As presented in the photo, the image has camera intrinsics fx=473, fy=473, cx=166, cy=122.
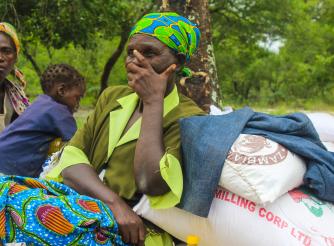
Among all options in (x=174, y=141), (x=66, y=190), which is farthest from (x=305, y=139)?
(x=66, y=190)

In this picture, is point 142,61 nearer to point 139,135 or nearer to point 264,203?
point 139,135

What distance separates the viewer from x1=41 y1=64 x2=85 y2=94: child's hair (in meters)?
3.09

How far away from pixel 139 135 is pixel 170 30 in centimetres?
47

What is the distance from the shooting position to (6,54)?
3330 mm

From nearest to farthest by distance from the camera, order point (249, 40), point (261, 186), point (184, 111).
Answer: point (261, 186) < point (184, 111) < point (249, 40)

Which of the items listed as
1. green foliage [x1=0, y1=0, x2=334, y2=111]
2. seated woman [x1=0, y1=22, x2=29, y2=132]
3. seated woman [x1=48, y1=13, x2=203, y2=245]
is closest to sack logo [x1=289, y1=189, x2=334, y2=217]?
seated woman [x1=48, y1=13, x2=203, y2=245]

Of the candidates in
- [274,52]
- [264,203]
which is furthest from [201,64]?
[274,52]

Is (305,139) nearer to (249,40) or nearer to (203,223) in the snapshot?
(203,223)

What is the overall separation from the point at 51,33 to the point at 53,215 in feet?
26.3

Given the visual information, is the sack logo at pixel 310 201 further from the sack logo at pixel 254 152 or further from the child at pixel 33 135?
the child at pixel 33 135

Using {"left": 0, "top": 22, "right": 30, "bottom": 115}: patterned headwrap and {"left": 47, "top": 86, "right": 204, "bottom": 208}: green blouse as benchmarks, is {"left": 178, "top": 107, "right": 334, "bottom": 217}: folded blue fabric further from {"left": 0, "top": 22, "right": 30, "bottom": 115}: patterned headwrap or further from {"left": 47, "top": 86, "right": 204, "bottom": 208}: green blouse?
{"left": 0, "top": 22, "right": 30, "bottom": 115}: patterned headwrap

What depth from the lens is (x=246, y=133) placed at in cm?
182

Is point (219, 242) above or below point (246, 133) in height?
below

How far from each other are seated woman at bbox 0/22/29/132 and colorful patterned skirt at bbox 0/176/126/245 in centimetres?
176
